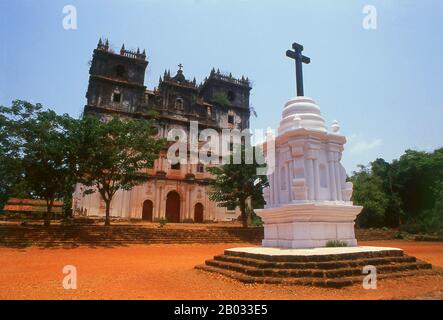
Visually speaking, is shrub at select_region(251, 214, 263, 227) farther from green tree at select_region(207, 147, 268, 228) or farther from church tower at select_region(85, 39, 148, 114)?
church tower at select_region(85, 39, 148, 114)

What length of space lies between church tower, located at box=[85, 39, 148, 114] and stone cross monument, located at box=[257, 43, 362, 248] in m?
25.1

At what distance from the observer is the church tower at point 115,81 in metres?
30.1

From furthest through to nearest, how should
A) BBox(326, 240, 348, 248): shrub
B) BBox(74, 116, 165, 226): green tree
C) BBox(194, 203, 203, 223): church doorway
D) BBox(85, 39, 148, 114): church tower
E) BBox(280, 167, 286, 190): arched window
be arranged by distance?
1. BBox(194, 203, 203, 223): church doorway
2. BBox(85, 39, 148, 114): church tower
3. BBox(74, 116, 165, 226): green tree
4. BBox(280, 167, 286, 190): arched window
5. BBox(326, 240, 348, 248): shrub

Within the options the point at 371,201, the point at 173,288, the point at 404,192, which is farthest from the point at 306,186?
the point at 404,192

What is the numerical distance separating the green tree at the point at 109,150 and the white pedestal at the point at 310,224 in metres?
12.4

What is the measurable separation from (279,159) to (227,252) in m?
2.86

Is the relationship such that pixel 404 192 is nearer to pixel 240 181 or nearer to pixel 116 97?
pixel 240 181

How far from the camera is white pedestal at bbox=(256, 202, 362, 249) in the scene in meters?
7.19

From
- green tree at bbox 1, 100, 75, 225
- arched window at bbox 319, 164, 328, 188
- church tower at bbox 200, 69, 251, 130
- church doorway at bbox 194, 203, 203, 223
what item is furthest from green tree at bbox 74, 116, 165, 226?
church tower at bbox 200, 69, 251, 130

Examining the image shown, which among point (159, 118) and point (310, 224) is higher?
point (159, 118)

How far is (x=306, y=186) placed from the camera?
25.5 ft

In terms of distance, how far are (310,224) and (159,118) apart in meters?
26.9
